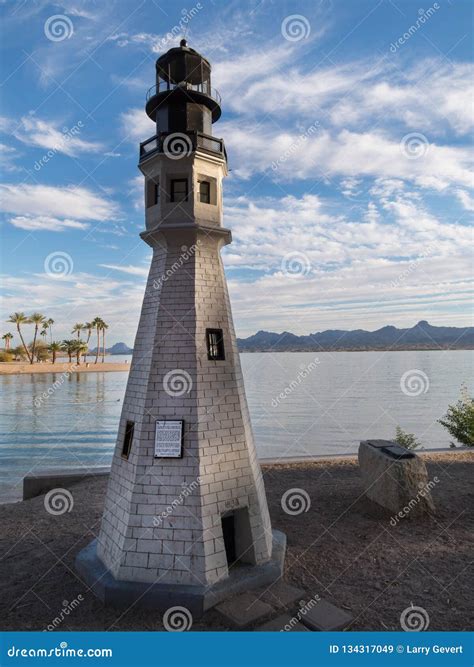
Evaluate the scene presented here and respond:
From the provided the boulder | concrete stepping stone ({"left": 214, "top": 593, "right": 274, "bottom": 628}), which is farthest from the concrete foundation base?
the boulder

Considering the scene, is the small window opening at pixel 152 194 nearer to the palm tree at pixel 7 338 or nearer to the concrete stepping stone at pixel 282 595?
the concrete stepping stone at pixel 282 595

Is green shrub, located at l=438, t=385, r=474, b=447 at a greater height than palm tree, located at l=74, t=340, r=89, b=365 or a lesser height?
lesser

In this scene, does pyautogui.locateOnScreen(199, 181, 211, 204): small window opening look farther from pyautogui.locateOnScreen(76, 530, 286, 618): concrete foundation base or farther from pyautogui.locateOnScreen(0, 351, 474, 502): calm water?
pyautogui.locateOnScreen(0, 351, 474, 502): calm water

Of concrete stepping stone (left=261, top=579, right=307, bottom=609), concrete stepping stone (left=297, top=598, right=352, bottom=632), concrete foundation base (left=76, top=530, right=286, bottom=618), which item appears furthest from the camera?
concrete stepping stone (left=261, top=579, right=307, bottom=609)

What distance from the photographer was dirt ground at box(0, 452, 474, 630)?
8289 millimetres

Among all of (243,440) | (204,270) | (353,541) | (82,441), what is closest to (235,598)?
(243,440)

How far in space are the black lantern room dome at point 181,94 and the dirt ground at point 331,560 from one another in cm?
1116

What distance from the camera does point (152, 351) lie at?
9.24 metres

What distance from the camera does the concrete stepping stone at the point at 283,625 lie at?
7722mm

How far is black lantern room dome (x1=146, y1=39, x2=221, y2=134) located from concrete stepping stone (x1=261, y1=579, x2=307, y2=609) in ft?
35.8

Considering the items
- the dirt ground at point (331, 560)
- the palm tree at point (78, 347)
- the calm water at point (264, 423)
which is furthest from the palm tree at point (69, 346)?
the dirt ground at point (331, 560)

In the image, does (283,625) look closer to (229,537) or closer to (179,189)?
(229,537)

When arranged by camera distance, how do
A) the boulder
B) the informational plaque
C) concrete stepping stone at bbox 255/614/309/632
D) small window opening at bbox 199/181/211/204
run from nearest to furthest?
concrete stepping stone at bbox 255/614/309/632, the informational plaque, small window opening at bbox 199/181/211/204, the boulder

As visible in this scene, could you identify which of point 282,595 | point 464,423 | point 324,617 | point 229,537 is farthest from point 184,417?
point 464,423
